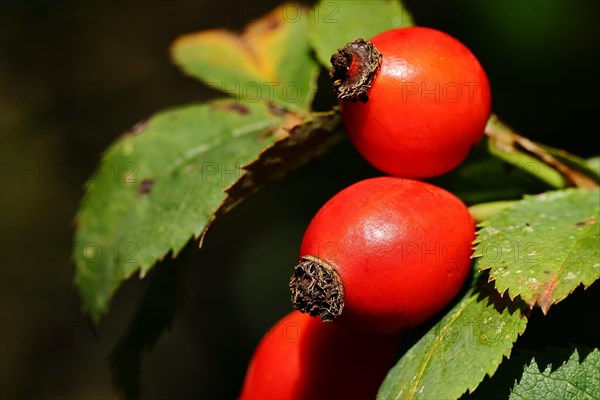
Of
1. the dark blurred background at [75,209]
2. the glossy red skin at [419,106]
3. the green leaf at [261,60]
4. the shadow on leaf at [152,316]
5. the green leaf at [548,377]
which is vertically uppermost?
the glossy red skin at [419,106]

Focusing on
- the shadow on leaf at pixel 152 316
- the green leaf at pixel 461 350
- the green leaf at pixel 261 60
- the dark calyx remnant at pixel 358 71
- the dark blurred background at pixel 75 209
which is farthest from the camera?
the dark blurred background at pixel 75 209

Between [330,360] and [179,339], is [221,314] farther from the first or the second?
[330,360]

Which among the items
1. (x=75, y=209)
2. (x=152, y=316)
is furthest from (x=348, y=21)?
(x=75, y=209)

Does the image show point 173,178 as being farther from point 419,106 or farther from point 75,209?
point 75,209

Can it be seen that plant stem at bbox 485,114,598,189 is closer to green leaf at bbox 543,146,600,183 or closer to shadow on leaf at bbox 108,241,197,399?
green leaf at bbox 543,146,600,183

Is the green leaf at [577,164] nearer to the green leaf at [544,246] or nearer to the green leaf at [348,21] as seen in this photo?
the green leaf at [544,246]

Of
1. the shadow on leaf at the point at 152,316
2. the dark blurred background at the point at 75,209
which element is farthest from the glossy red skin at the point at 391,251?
the dark blurred background at the point at 75,209
